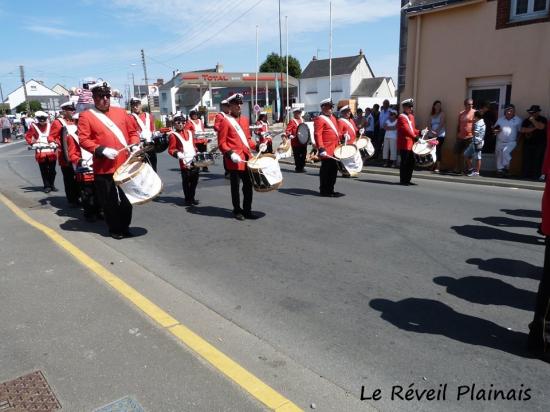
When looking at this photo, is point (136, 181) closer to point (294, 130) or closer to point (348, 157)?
point (348, 157)

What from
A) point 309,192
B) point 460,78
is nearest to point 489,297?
point 309,192

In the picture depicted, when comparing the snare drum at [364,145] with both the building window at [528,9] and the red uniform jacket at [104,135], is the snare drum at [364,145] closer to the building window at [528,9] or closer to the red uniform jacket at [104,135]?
the building window at [528,9]

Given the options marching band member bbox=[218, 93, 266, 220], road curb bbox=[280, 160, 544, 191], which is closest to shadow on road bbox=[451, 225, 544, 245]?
marching band member bbox=[218, 93, 266, 220]

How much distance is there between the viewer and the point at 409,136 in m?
10.3

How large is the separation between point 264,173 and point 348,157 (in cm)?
284

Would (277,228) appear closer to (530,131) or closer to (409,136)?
(409,136)

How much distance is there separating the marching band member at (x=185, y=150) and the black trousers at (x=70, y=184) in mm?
1985

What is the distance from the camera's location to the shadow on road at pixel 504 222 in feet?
23.1

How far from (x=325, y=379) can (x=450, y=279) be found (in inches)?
91.6

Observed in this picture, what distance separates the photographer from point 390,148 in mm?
14352

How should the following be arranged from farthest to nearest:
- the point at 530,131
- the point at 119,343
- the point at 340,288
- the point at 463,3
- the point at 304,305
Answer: the point at 463,3, the point at 530,131, the point at 340,288, the point at 304,305, the point at 119,343

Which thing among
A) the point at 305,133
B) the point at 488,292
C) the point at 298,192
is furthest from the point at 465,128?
the point at 488,292

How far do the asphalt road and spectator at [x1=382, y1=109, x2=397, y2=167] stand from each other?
5156 mm

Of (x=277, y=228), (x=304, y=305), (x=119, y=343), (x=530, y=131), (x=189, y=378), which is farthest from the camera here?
(x=530, y=131)
